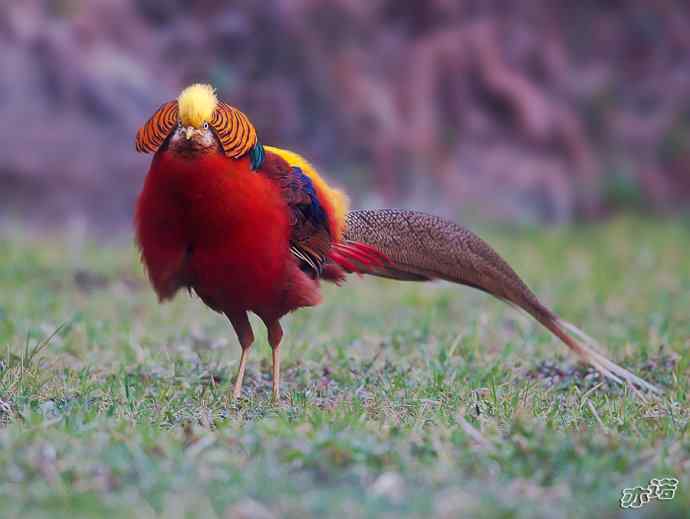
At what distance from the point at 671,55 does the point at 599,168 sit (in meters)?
1.65

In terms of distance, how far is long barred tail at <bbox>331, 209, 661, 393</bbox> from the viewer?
4.46m

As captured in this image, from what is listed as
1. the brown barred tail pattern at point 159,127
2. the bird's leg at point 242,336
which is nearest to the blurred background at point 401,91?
the bird's leg at point 242,336

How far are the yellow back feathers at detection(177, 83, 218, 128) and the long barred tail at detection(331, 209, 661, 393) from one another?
100cm

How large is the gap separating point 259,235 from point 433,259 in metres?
0.92

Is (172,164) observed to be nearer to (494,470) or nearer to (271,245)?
(271,245)

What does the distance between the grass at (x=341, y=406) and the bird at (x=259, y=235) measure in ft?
1.17

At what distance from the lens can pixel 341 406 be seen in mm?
3832

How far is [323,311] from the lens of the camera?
21.2ft

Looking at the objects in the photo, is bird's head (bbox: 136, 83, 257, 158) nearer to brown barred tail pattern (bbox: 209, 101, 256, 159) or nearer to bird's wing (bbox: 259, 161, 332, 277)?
brown barred tail pattern (bbox: 209, 101, 256, 159)

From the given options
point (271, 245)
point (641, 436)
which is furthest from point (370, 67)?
point (641, 436)

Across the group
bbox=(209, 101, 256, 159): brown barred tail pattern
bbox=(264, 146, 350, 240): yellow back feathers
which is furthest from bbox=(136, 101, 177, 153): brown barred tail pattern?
bbox=(264, 146, 350, 240): yellow back feathers

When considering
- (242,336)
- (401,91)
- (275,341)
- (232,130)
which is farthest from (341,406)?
(401,91)

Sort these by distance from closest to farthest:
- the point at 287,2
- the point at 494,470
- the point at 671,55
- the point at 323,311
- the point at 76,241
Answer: the point at 494,470 → the point at 323,311 → the point at 76,241 → the point at 287,2 → the point at 671,55

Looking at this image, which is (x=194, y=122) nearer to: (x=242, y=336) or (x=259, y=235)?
(x=259, y=235)
